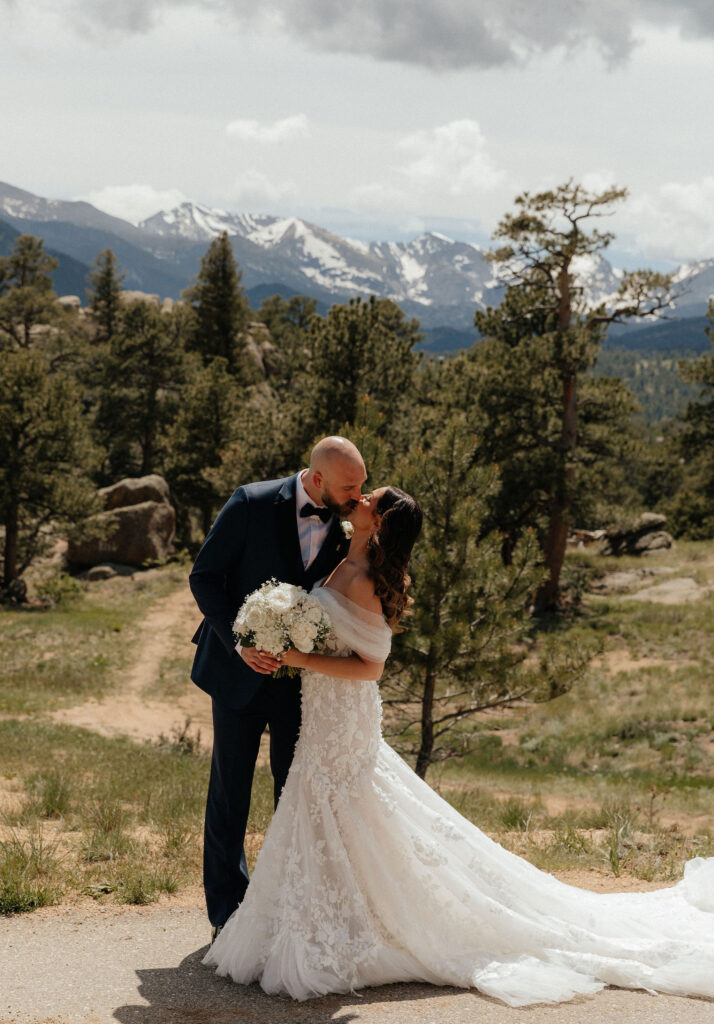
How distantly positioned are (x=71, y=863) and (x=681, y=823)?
303 inches

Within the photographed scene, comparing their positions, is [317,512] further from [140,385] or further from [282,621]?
[140,385]

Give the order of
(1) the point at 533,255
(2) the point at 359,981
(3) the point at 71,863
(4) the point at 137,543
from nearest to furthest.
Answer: (2) the point at 359,981, (3) the point at 71,863, (1) the point at 533,255, (4) the point at 137,543

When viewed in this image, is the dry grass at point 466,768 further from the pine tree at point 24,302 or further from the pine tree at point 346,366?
the pine tree at point 24,302

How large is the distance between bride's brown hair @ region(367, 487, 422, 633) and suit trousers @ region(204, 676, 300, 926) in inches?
31.5

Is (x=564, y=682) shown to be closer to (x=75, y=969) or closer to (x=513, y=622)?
(x=513, y=622)

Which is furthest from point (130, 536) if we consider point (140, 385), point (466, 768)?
point (466, 768)

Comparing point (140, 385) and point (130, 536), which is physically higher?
point (140, 385)

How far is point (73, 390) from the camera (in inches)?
1136

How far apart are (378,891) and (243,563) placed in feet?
5.80

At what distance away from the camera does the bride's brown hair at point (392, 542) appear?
405 centimetres

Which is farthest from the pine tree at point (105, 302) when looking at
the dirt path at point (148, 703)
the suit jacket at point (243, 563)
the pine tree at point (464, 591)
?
the suit jacket at point (243, 563)

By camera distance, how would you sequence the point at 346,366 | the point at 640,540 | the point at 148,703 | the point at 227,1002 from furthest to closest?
the point at 640,540 < the point at 346,366 < the point at 148,703 < the point at 227,1002

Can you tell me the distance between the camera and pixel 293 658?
13.3ft

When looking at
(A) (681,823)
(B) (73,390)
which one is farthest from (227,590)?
(B) (73,390)
